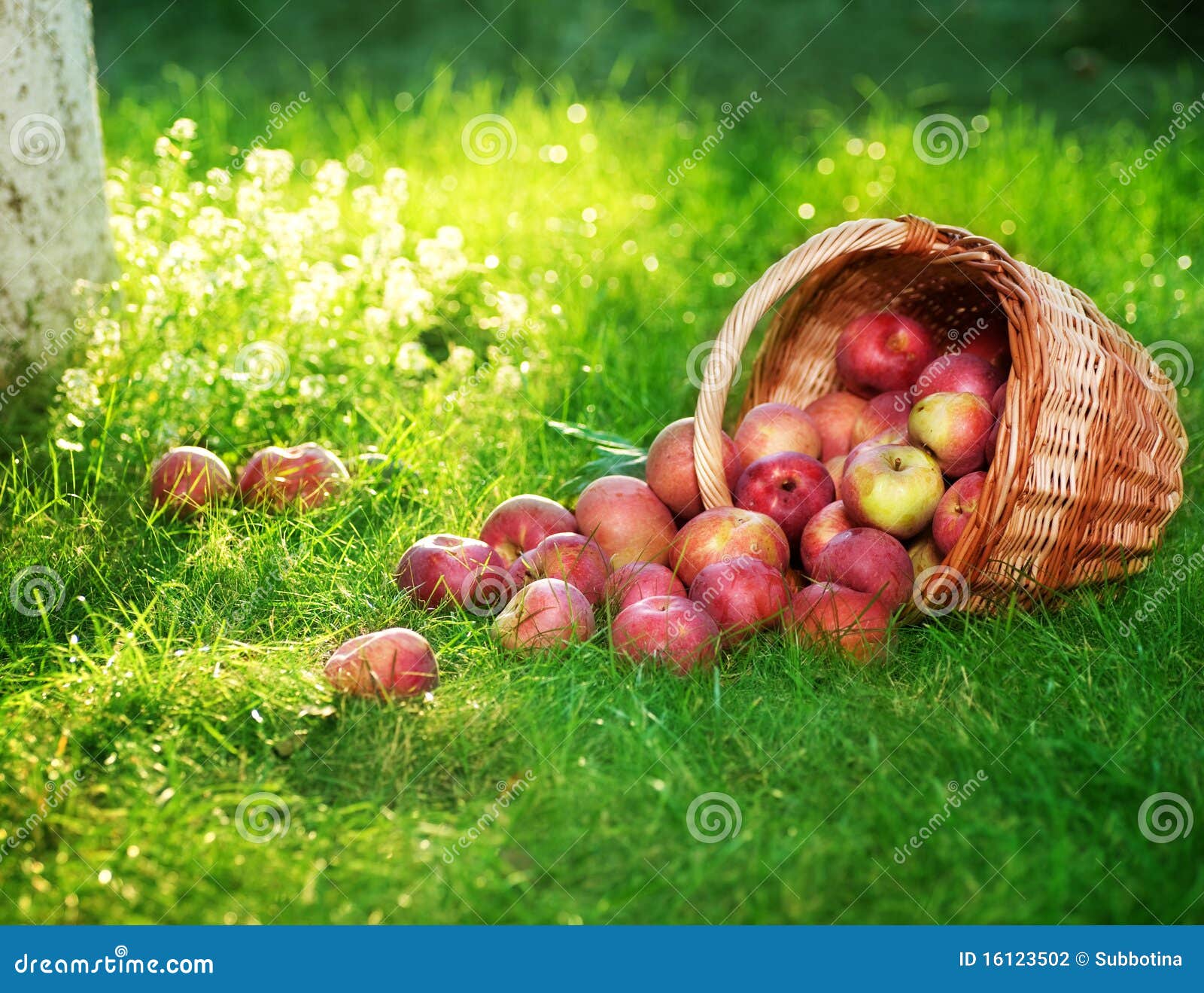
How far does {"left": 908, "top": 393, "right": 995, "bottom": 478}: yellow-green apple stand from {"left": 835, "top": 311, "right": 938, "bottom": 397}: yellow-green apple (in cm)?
31

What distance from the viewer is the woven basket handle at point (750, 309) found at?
260 centimetres

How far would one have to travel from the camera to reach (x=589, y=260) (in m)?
4.50

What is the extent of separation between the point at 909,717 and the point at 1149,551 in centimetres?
93

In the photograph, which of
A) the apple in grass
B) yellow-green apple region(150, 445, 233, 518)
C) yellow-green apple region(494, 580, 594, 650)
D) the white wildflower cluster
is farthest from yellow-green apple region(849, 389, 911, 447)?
yellow-green apple region(150, 445, 233, 518)

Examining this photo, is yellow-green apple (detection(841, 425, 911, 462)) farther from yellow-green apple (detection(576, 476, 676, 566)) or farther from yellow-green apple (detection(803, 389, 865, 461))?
yellow-green apple (detection(576, 476, 676, 566))

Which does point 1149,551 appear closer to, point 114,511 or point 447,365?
point 447,365

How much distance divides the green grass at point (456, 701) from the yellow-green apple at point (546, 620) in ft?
0.20

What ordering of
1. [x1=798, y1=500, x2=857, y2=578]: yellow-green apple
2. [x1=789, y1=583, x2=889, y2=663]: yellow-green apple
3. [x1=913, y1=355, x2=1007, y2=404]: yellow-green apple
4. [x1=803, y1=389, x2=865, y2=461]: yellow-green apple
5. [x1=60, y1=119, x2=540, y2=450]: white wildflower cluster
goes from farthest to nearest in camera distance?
[x1=60, y1=119, x2=540, y2=450]: white wildflower cluster < [x1=803, y1=389, x2=865, y2=461]: yellow-green apple < [x1=913, y1=355, x2=1007, y2=404]: yellow-green apple < [x1=798, y1=500, x2=857, y2=578]: yellow-green apple < [x1=789, y1=583, x2=889, y2=663]: yellow-green apple

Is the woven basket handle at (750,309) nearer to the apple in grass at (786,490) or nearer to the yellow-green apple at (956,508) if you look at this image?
the apple in grass at (786,490)

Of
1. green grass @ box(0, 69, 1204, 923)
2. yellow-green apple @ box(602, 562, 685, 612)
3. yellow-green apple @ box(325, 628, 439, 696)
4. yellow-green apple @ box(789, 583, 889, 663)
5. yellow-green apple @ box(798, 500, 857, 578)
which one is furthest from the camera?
yellow-green apple @ box(798, 500, 857, 578)

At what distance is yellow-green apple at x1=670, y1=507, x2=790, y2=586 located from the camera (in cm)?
255

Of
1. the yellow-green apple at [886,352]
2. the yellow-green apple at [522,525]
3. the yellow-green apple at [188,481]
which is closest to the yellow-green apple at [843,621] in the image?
the yellow-green apple at [522,525]

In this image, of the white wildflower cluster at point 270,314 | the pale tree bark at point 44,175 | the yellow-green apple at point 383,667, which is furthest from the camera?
the white wildflower cluster at point 270,314

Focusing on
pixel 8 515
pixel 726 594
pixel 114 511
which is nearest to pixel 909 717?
pixel 726 594
